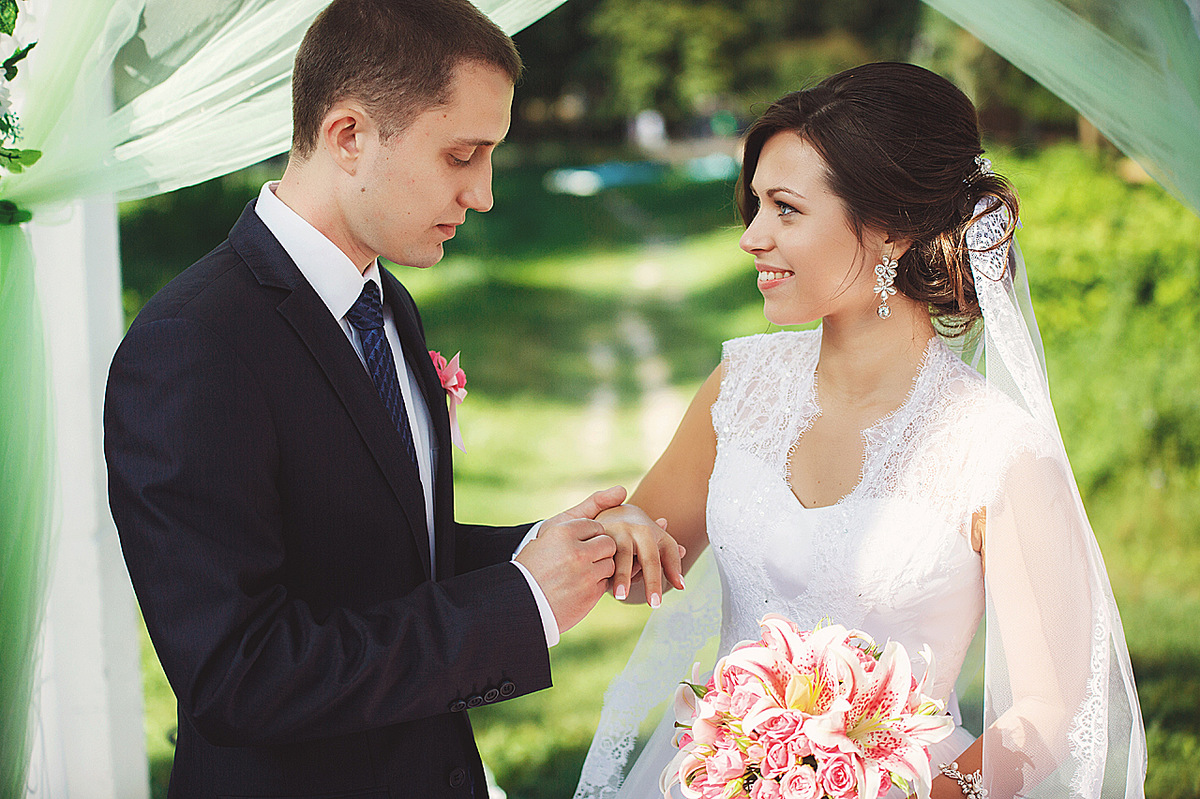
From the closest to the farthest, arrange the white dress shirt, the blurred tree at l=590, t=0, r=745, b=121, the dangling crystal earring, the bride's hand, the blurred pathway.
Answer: the white dress shirt
the bride's hand
the dangling crystal earring
the blurred pathway
the blurred tree at l=590, t=0, r=745, b=121

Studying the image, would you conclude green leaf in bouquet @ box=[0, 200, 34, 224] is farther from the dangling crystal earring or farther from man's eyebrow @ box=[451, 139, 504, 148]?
the dangling crystal earring

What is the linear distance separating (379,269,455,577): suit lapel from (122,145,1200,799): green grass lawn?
103 centimetres

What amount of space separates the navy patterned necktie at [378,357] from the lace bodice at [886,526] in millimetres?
866

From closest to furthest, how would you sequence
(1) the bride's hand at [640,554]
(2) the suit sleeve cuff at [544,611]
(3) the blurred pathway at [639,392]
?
(2) the suit sleeve cuff at [544,611] → (1) the bride's hand at [640,554] → (3) the blurred pathway at [639,392]

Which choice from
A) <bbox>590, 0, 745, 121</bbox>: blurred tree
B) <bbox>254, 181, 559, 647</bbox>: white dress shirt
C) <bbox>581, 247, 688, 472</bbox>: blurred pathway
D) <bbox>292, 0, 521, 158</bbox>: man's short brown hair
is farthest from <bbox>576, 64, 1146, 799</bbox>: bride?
<bbox>590, 0, 745, 121</bbox>: blurred tree

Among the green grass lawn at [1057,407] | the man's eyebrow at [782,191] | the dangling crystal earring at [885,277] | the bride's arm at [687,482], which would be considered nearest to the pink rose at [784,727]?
the bride's arm at [687,482]

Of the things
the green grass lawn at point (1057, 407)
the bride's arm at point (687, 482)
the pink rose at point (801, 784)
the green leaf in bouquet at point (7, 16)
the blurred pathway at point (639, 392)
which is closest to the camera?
the pink rose at point (801, 784)

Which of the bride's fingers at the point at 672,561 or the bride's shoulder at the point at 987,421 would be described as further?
the bride's fingers at the point at 672,561

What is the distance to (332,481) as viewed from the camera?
182cm

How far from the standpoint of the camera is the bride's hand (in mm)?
2146

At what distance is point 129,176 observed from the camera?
2.54m

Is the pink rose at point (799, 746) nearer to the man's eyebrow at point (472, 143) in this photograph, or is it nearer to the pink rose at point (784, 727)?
the pink rose at point (784, 727)

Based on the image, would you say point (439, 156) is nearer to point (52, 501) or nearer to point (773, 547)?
point (773, 547)

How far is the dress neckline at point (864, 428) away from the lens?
7.78ft
